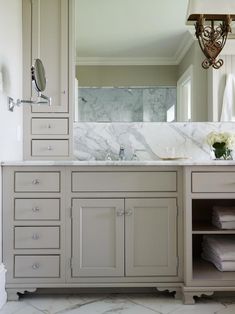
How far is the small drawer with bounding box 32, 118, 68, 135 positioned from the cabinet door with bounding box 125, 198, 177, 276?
884 mm

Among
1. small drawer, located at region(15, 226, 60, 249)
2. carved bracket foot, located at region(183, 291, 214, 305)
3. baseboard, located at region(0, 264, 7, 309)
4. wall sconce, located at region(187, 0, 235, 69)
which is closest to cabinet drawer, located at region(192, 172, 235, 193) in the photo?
carved bracket foot, located at region(183, 291, 214, 305)

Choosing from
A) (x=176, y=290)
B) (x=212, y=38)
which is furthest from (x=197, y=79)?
(x=176, y=290)

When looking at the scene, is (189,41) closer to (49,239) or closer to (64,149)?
(64,149)

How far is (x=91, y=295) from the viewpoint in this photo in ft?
7.93

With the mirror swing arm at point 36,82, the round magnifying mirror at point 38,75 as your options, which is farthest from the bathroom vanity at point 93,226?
the round magnifying mirror at point 38,75

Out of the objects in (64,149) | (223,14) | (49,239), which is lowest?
(49,239)

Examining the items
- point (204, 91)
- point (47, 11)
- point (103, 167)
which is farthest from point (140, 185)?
point (47, 11)

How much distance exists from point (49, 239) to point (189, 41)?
1.79 metres

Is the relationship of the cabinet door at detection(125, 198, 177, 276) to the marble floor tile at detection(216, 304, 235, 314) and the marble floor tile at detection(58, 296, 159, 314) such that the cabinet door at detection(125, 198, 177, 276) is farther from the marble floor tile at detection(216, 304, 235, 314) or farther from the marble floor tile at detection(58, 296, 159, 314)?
the marble floor tile at detection(216, 304, 235, 314)

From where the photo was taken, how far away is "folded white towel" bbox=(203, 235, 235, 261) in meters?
2.43

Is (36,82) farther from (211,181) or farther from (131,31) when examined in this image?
(211,181)

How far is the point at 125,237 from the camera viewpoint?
233cm

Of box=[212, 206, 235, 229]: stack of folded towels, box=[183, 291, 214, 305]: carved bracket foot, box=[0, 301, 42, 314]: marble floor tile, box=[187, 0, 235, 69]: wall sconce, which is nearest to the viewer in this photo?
box=[0, 301, 42, 314]: marble floor tile

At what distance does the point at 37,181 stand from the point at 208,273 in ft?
3.96
